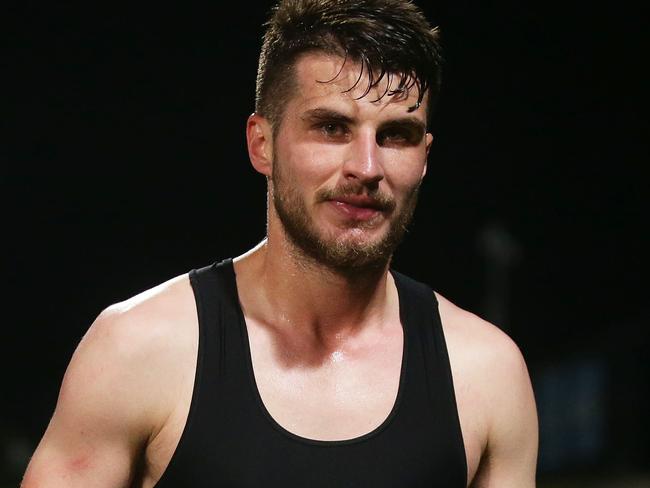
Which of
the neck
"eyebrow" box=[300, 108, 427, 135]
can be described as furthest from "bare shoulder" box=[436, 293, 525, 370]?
"eyebrow" box=[300, 108, 427, 135]

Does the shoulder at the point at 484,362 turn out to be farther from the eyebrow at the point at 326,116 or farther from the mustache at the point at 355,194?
the eyebrow at the point at 326,116

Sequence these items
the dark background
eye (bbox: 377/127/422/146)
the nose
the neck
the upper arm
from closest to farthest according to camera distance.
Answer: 1. the upper arm
2. the nose
3. eye (bbox: 377/127/422/146)
4. the neck
5. the dark background

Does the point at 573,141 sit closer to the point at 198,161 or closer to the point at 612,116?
the point at 612,116

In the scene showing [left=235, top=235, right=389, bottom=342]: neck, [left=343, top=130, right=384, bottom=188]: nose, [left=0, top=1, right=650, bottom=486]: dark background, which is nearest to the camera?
[left=343, top=130, right=384, bottom=188]: nose

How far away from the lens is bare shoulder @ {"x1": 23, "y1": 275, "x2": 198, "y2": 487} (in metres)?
2.56

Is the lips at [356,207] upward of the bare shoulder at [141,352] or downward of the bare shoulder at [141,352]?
upward

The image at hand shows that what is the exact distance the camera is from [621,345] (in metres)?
10.3

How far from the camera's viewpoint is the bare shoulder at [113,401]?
2.56 metres

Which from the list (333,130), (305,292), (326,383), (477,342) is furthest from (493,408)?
(333,130)

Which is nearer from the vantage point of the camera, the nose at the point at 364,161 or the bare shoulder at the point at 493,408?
the nose at the point at 364,161

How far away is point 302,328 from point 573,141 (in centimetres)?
1992

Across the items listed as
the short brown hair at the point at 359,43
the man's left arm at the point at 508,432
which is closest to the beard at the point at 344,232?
the short brown hair at the point at 359,43

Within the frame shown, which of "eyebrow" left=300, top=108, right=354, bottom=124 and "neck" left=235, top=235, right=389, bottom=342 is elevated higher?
"eyebrow" left=300, top=108, right=354, bottom=124

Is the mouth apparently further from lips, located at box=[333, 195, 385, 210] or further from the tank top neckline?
the tank top neckline
